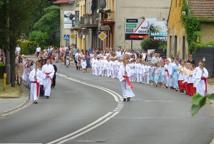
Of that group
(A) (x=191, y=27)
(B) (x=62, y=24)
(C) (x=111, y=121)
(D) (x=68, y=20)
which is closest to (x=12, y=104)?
(C) (x=111, y=121)

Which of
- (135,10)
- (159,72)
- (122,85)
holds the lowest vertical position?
(159,72)

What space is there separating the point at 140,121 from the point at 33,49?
72.6 meters

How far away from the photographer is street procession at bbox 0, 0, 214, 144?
15758 mm

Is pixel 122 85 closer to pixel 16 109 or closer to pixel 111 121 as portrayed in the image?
pixel 16 109

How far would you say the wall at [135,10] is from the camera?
6444cm

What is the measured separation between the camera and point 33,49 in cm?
9031

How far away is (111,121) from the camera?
18688 mm

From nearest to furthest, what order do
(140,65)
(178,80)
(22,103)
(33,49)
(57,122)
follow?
(57,122) → (22,103) → (178,80) → (140,65) → (33,49)

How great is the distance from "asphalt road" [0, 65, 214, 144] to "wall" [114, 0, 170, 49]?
1402 inches

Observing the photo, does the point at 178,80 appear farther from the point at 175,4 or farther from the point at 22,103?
the point at 175,4

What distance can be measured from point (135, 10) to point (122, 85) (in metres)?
39.2

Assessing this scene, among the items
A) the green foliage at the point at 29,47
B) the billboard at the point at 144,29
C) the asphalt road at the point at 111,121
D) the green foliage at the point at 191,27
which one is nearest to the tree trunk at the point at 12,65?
the asphalt road at the point at 111,121

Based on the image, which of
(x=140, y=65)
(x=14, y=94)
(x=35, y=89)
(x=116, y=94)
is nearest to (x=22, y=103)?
(x=35, y=89)

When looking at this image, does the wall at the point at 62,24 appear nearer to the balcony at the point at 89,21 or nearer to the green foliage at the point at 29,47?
the green foliage at the point at 29,47
